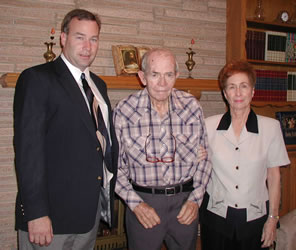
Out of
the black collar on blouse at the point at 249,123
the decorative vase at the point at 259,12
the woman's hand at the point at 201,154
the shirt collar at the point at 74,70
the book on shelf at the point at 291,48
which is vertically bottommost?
the woman's hand at the point at 201,154

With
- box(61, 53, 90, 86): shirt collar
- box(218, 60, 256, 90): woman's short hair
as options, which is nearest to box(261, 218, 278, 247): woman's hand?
box(218, 60, 256, 90): woman's short hair

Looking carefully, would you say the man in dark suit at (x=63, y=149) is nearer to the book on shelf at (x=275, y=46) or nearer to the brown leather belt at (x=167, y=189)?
the brown leather belt at (x=167, y=189)

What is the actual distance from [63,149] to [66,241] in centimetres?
47

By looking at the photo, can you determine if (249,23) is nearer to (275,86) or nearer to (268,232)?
(275,86)

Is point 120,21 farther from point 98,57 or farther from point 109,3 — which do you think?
point 98,57

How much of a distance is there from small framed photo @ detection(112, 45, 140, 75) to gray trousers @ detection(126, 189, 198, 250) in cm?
115

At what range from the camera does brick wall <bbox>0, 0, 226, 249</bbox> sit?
2.12 metres

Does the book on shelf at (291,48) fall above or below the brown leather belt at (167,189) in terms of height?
above

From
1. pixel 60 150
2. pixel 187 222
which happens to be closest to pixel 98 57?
pixel 60 150

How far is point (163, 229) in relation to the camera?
→ 4.66ft

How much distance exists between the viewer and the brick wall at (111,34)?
2121 mm

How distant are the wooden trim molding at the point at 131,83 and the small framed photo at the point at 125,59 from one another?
8cm

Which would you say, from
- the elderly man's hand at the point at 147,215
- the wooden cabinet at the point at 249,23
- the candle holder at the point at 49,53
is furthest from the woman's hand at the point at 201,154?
the wooden cabinet at the point at 249,23

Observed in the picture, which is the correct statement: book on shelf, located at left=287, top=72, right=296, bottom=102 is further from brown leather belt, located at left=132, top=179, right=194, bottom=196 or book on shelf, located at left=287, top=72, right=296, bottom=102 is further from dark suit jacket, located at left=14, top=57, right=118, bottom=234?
dark suit jacket, located at left=14, top=57, right=118, bottom=234
